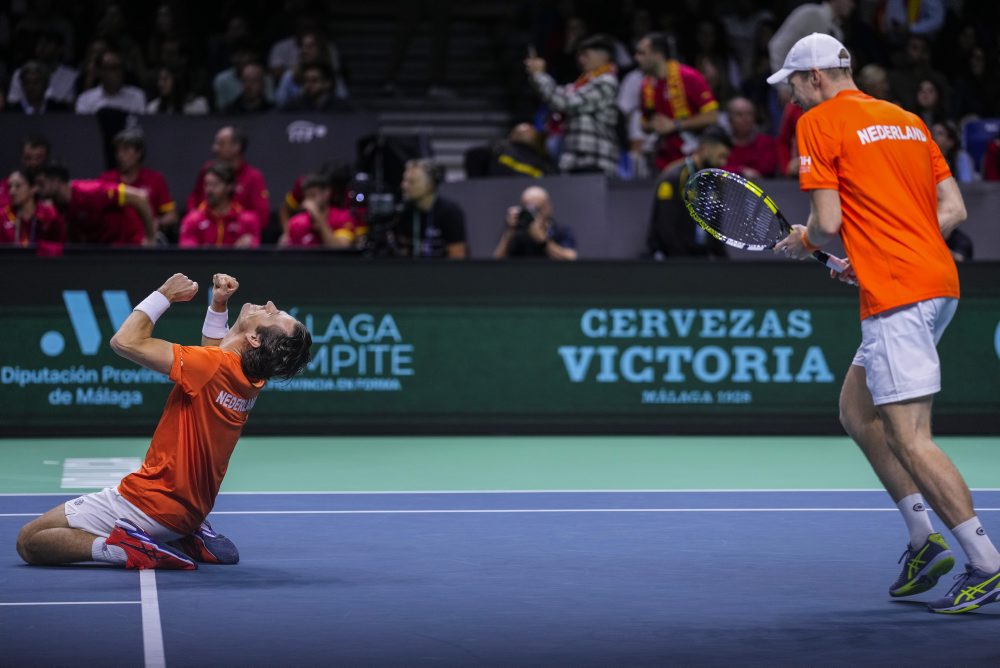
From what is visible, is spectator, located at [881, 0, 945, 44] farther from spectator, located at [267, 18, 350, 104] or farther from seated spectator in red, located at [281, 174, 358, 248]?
seated spectator in red, located at [281, 174, 358, 248]

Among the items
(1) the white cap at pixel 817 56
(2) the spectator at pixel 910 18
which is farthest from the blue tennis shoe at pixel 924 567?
(2) the spectator at pixel 910 18

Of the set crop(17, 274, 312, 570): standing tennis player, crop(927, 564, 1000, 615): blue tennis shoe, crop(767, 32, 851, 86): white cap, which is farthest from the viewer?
crop(17, 274, 312, 570): standing tennis player

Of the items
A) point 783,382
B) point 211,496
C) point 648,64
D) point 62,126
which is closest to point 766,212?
point 211,496

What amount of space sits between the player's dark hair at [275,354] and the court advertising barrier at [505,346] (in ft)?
15.6

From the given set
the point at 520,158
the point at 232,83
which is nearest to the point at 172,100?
the point at 232,83

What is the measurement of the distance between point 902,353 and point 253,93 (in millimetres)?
9695

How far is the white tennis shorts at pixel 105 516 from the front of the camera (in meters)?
6.56

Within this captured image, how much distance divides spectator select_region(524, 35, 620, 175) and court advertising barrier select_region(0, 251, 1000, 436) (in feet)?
6.25

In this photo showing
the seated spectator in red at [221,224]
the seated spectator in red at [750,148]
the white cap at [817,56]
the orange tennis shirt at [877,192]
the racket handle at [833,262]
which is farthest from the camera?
the seated spectator in red at [750,148]

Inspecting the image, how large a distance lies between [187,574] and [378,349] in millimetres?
5027

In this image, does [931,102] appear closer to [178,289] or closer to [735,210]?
[735,210]

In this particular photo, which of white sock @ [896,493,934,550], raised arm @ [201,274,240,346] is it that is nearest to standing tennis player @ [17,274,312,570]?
raised arm @ [201,274,240,346]

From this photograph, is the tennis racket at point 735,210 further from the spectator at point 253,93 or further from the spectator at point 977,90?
the spectator at point 977,90

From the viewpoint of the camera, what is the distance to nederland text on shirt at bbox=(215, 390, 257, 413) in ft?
21.6
